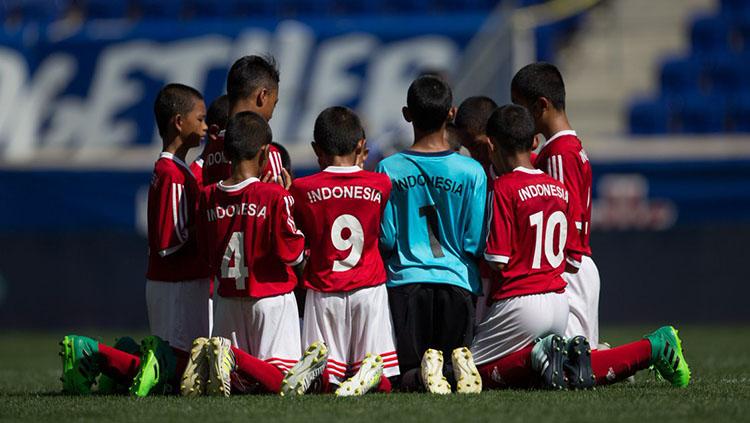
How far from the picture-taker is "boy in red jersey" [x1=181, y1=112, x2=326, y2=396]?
21.8 ft

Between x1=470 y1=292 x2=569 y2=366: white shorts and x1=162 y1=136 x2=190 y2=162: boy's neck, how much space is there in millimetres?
1978

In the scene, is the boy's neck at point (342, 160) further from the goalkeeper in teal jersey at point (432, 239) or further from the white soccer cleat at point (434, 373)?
the white soccer cleat at point (434, 373)

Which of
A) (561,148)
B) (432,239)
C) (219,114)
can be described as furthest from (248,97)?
(561,148)

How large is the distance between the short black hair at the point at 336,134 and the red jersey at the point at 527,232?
2.70ft

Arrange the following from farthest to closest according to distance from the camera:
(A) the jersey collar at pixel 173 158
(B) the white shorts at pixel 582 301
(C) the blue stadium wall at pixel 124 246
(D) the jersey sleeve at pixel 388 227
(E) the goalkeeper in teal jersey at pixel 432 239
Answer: (C) the blue stadium wall at pixel 124 246 < (B) the white shorts at pixel 582 301 < (A) the jersey collar at pixel 173 158 < (D) the jersey sleeve at pixel 388 227 < (E) the goalkeeper in teal jersey at pixel 432 239

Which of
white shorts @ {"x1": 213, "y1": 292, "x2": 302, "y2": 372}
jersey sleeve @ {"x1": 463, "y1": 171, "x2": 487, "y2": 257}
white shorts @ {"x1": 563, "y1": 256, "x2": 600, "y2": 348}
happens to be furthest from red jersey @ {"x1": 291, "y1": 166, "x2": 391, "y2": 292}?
white shorts @ {"x1": 563, "y1": 256, "x2": 600, "y2": 348}

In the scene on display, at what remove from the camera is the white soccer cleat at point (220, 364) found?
6.34 m

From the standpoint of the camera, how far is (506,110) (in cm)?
689

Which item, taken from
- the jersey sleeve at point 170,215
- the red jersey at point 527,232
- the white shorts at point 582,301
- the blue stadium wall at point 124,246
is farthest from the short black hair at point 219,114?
the blue stadium wall at point 124,246

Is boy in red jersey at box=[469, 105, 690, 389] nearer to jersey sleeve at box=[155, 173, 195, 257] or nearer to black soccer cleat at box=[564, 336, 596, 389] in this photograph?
black soccer cleat at box=[564, 336, 596, 389]

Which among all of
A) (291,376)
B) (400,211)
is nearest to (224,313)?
(291,376)

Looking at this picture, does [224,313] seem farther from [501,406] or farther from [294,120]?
[294,120]

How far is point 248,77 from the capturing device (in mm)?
7262

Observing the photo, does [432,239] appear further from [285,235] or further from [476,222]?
[285,235]
